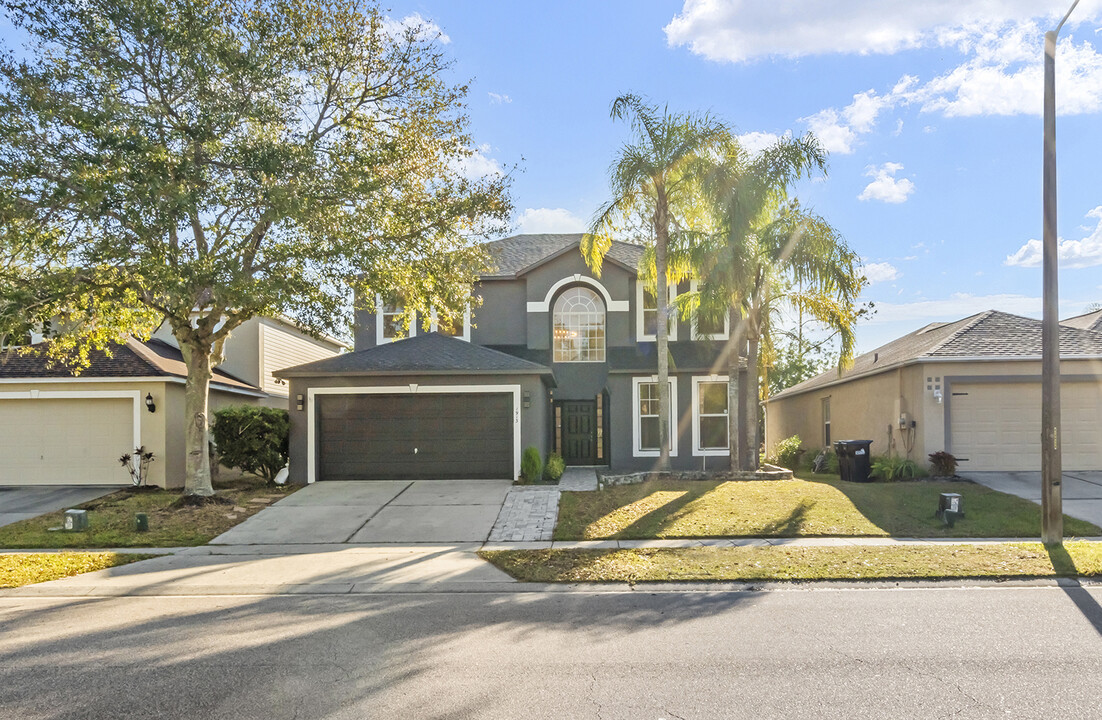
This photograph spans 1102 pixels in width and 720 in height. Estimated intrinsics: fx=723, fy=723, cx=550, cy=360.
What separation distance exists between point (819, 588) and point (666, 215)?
32.7ft

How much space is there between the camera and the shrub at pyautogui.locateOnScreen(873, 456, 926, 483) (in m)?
15.8

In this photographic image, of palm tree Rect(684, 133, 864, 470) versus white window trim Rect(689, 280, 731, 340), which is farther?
white window trim Rect(689, 280, 731, 340)

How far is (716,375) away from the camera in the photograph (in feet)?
62.2

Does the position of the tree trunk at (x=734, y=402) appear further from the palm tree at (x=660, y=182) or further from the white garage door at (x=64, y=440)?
the white garage door at (x=64, y=440)

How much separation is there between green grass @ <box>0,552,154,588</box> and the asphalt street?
102 centimetres

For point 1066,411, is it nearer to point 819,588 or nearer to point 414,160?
point 819,588

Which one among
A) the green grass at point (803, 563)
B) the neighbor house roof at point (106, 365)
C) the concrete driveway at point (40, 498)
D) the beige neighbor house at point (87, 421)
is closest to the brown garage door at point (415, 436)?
the beige neighbor house at point (87, 421)

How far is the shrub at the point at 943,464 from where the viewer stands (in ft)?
50.2

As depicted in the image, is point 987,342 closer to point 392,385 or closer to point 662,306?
point 662,306

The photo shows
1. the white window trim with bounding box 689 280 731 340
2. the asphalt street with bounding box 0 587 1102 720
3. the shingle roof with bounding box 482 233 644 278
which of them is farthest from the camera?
the shingle roof with bounding box 482 233 644 278

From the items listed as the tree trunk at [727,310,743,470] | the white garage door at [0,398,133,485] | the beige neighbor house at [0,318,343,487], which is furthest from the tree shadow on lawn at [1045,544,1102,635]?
the white garage door at [0,398,133,485]

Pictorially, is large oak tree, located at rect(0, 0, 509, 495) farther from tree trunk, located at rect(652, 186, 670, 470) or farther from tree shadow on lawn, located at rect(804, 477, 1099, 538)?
tree shadow on lawn, located at rect(804, 477, 1099, 538)

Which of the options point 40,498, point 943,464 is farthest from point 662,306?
point 40,498

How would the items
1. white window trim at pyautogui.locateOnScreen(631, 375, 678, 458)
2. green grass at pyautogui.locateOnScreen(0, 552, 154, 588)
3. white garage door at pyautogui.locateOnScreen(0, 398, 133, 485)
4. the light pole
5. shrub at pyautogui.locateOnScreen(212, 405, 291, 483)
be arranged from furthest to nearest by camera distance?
white window trim at pyautogui.locateOnScreen(631, 375, 678, 458), white garage door at pyautogui.locateOnScreen(0, 398, 133, 485), shrub at pyautogui.locateOnScreen(212, 405, 291, 483), the light pole, green grass at pyautogui.locateOnScreen(0, 552, 154, 588)
